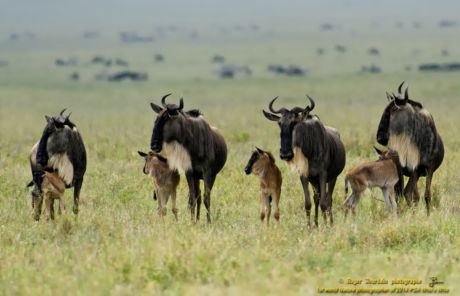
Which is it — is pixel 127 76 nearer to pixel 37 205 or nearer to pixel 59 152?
pixel 59 152

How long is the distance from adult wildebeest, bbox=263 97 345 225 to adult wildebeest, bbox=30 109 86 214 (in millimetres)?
2481

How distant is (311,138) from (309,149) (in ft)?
0.42

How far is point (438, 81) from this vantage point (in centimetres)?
3944

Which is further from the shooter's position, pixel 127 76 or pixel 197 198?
pixel 127 76

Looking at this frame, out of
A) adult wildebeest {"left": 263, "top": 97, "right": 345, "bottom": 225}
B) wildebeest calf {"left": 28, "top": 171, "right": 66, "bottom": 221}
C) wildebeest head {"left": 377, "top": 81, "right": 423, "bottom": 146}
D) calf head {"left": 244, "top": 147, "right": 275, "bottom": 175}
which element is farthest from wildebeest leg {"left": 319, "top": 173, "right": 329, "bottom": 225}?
wildebeest calf {"left": 28, "top": 171, "right": 66, "bottom": 221}

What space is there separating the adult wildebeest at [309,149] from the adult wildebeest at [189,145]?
3.80 feet

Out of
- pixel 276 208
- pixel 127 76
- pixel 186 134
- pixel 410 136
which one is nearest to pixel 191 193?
pixel 186 134

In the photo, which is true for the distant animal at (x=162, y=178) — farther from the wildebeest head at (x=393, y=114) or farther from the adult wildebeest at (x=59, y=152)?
the wildebeest head at (x=393, y=114)

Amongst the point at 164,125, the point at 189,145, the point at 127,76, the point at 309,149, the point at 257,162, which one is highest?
the point at 127,76

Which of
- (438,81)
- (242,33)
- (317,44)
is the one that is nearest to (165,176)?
(438,81)

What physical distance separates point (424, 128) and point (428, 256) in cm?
293

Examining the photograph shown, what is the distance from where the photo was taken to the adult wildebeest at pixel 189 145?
10484 millimetres

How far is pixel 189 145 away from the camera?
1071 cm

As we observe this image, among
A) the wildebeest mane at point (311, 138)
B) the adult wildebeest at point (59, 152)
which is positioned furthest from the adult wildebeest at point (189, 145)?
the wildebeest mane at point (311, 138)
